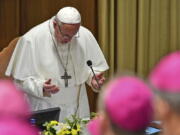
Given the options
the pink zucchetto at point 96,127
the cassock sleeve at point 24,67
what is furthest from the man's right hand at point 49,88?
the pink zucchetto at point 96,127

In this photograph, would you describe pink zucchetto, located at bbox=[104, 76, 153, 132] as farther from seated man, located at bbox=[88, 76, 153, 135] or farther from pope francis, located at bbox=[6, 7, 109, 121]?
pope francis, located at bbox=[6, 7, 109, 121]

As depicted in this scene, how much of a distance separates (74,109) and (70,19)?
0.65 metres

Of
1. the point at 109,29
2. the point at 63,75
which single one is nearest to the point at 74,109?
the point at 63,75

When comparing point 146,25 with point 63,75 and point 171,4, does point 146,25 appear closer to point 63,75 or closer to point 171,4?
point 171,4

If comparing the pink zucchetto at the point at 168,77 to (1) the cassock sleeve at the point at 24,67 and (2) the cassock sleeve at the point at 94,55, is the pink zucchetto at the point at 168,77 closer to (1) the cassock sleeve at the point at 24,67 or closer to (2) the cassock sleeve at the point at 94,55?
(1) the cassock sleeve at the point at 24,67

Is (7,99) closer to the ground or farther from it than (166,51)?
farther from it

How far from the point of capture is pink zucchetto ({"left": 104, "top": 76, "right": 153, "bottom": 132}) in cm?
68

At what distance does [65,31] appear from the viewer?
3.16m

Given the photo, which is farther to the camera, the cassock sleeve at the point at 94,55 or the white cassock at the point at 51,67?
the cassock sleeve at the point at 94,55

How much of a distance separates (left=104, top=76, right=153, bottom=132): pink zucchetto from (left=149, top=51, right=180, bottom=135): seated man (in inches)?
0.8

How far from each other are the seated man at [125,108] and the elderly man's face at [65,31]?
2467mm

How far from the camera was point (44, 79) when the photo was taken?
3.23 metres

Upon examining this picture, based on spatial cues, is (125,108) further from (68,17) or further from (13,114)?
(68,17)

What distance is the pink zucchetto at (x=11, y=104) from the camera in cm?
65
